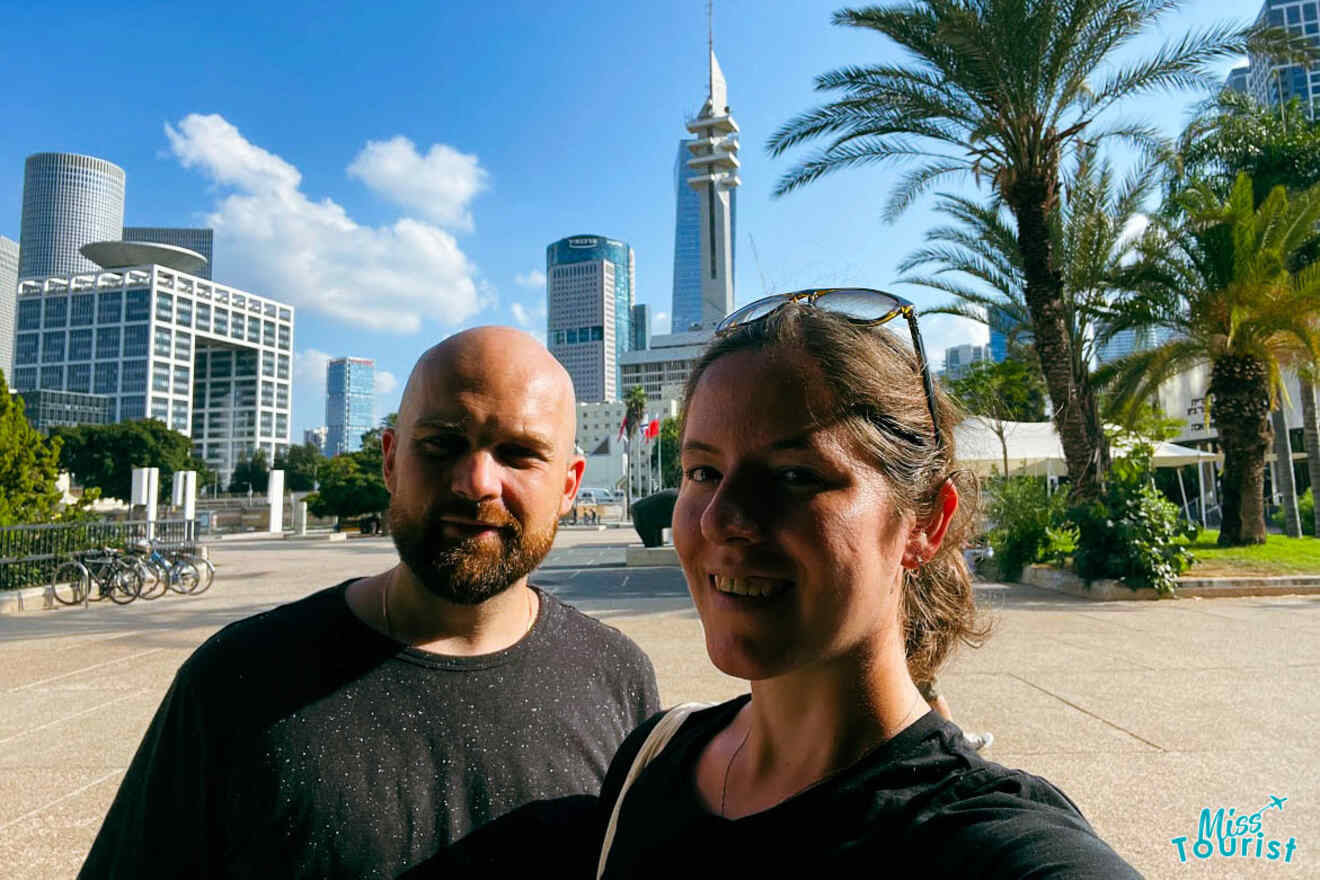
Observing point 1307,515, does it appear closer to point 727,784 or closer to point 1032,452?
point 1032,452

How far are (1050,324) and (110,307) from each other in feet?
449

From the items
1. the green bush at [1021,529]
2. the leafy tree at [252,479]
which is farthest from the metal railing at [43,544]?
the leafy tree at [252,479]

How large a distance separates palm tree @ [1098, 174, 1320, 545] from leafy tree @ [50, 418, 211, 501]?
71521mm

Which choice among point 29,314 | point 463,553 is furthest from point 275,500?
point 29,314

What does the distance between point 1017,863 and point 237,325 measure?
481 feet

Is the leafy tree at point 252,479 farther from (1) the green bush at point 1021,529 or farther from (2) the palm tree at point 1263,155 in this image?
(2) the palm tree at point 1263,155

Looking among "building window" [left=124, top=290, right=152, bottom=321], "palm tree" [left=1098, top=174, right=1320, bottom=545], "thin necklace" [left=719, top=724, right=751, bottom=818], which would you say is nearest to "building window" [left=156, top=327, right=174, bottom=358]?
"building window" [left=124, top=290, right=152, bottom=321]

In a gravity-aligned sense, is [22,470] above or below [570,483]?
above

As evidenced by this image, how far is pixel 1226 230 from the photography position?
13.2 m

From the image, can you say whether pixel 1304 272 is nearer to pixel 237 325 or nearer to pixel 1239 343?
pixel 1239 343

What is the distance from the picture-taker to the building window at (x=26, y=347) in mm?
120875

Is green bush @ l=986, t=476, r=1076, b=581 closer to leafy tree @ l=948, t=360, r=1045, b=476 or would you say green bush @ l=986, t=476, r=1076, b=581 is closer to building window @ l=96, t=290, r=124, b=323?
leafy tree @ l=948, t=360, r=1045, b=476

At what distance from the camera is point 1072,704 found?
5078 millimetres

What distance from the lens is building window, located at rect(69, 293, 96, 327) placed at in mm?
117625
